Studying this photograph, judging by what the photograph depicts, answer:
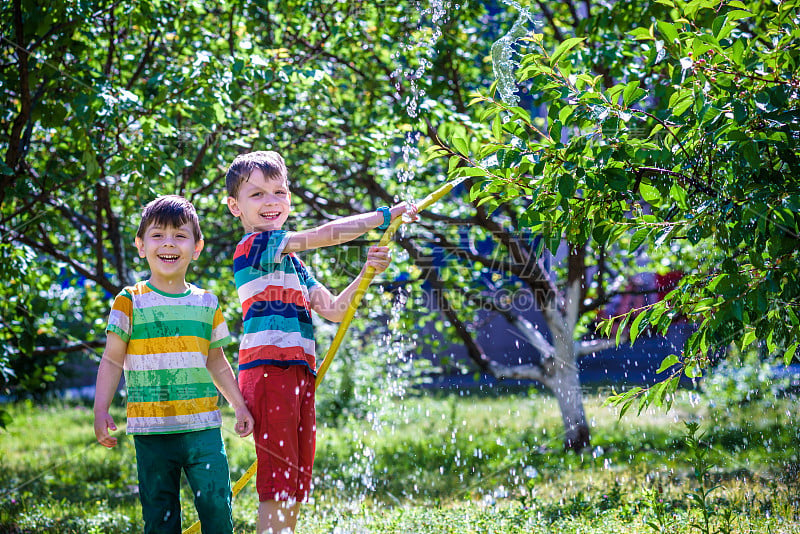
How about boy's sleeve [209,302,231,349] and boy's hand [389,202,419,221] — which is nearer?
boy's sleeve [209,302,231,349]

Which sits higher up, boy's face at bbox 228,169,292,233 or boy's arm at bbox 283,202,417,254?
boy's face at bbox 228,169,292,233

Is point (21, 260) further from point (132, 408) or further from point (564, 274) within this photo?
point (564, 274)

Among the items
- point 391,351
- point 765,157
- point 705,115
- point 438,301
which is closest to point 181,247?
point 705,115

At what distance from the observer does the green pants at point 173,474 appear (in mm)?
2307

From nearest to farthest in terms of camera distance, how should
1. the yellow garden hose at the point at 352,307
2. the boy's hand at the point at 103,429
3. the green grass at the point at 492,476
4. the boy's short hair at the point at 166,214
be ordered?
the boy's hand at the point at 103,429 < the boy's short hair at the point at 166,214 < the yellow garden hose at the point at 352,307 < the green grass at the point at 492,476

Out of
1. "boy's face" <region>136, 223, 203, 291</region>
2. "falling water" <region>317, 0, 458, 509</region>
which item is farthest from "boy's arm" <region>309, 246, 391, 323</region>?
"falling water" <region>317, 0, 458, 509</region>

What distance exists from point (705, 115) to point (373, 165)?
3289 millimetres

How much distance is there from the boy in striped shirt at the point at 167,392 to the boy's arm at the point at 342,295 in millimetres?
450

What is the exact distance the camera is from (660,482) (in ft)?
13.6

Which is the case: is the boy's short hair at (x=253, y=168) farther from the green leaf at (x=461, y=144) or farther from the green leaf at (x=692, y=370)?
the green leaf at (x=692, y=370)

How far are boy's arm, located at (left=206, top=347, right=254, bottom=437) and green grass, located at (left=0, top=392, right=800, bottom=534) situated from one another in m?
1.16

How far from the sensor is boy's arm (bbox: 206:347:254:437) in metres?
2.37

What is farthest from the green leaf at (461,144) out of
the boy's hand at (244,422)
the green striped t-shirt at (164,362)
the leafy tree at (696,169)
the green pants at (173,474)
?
the green pants at (173,474)

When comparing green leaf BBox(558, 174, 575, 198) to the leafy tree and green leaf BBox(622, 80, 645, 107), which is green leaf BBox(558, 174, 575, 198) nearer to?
the leafy tree
